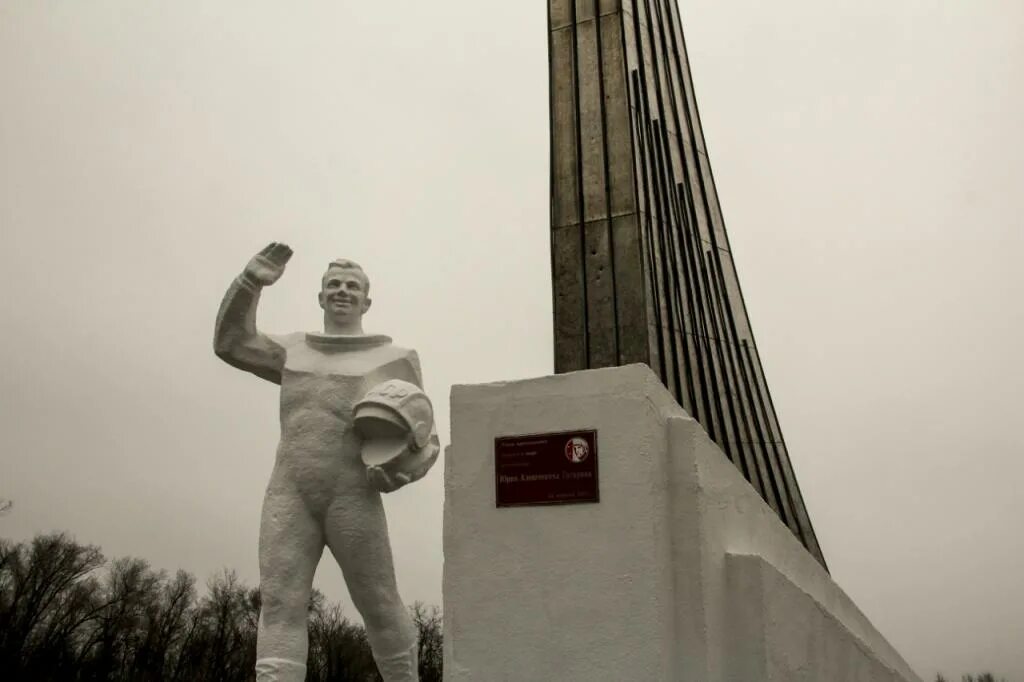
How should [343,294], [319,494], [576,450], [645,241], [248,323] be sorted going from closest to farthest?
[576,450], [319,494], [248,323], [343,294], [645,241]

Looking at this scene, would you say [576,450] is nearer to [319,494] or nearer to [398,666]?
[319,494]

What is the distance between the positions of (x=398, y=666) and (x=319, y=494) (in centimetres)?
83

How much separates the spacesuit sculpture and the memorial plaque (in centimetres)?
45

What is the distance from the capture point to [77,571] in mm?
20844

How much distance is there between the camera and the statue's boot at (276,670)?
4.10 meters

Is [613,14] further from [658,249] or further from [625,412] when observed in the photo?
[625,412]

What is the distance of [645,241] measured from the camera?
5.59m

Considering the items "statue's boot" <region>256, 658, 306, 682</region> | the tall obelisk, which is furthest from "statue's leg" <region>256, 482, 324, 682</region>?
the tall obelisk

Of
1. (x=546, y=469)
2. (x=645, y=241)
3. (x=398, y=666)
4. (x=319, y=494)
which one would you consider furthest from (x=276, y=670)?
(x=645, y=241)

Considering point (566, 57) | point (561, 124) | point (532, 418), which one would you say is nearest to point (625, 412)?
point (532, 418)

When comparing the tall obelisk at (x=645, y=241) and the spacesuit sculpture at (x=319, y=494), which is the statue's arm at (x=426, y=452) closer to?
the spacesuit sculpture at (x=319, y=494)

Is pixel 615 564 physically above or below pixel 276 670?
above

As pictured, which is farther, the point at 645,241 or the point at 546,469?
the point at 645,241

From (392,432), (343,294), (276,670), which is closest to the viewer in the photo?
(276,670)
